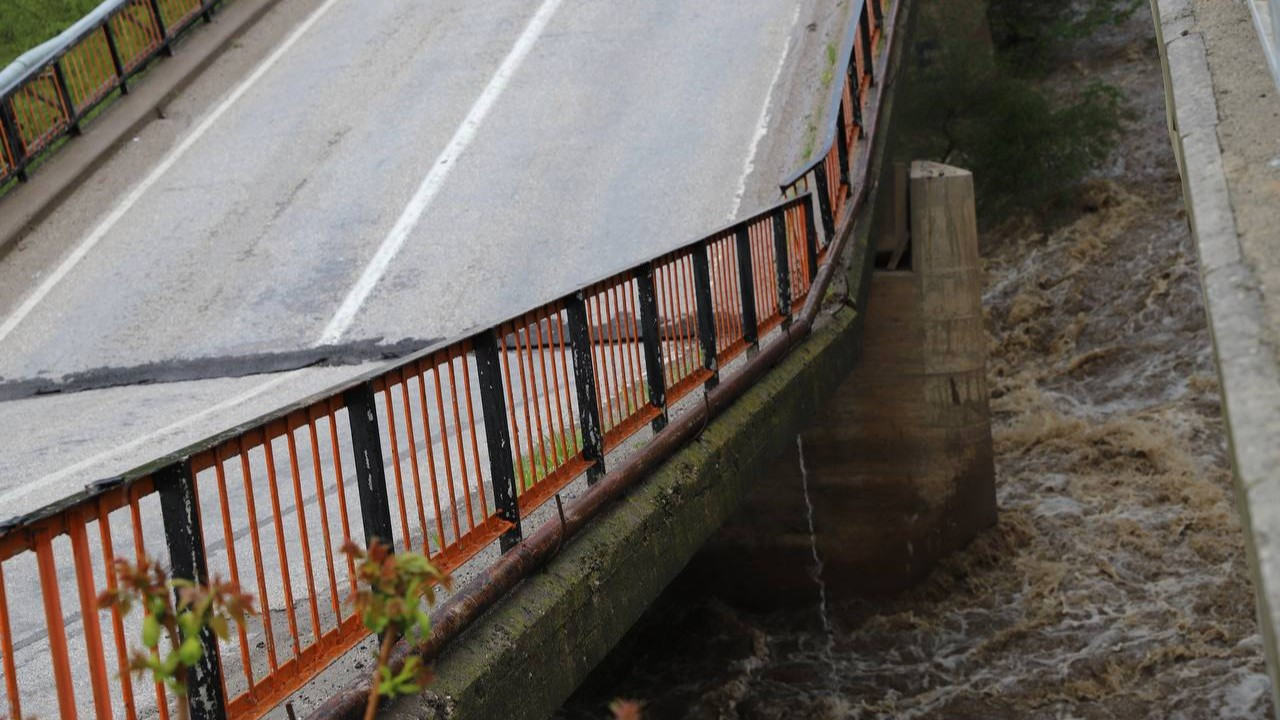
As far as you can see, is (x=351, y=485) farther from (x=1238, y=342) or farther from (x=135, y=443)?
(x=1238, y=342)

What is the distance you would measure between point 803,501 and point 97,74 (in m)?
8.54

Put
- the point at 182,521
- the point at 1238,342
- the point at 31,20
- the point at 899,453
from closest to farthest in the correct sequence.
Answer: the point at 182,521 < the point at 1238,342 < the point at 899,453 < the point at 31,20

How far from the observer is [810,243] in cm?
1033

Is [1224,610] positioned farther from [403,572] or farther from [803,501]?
[403,572]

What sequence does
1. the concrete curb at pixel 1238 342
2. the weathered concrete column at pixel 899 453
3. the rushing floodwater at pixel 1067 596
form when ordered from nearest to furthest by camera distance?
the concrete curb at pixel 1238 342, the rushing floodwater at pixel 1067 596, the weathered concrete column at pixel 899 453

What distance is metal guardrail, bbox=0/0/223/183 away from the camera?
45.4 ft

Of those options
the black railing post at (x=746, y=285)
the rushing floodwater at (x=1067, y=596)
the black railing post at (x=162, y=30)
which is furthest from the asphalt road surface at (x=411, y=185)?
the rushing floodwater at (x=1067, y=596)

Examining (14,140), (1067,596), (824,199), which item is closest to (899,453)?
(1067,596)

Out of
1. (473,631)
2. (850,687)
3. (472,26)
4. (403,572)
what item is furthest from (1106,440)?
(403,572)

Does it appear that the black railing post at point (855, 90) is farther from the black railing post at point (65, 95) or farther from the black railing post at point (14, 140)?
the black railing post at point (14, 140)

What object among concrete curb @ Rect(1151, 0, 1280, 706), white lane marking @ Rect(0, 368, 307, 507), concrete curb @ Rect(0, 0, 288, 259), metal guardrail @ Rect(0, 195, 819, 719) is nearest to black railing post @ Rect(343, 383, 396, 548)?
metal guardrail @ Rect(0, 195, 819, 719)

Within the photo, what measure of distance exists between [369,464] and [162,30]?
43.5 feet

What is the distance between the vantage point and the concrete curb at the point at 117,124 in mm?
13602

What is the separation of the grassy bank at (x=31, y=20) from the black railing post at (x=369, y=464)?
1870 centimetres
